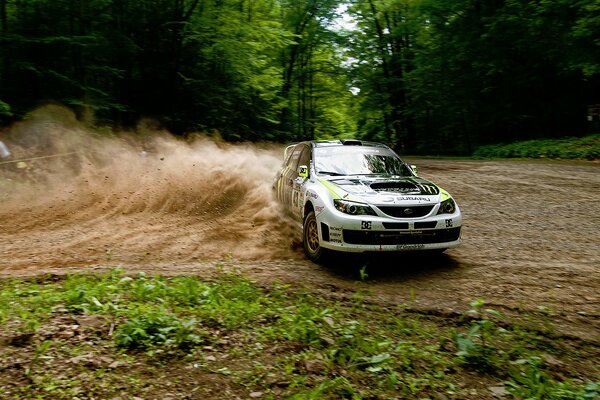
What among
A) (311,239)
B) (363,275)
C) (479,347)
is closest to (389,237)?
(363,275)

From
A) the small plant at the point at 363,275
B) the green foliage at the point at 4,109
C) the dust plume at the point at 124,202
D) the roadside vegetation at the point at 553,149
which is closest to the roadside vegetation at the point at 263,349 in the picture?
the small plant at the point at 363,275

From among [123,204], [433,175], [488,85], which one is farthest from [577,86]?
[123,204]

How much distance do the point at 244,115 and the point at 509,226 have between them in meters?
18.1

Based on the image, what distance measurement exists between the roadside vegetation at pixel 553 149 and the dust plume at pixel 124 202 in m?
14.2

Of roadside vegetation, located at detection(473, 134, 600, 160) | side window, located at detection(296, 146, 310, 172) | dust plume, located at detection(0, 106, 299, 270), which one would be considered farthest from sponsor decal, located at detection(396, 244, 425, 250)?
roadside vegetation, located at detection(473, 134, 600, 160)

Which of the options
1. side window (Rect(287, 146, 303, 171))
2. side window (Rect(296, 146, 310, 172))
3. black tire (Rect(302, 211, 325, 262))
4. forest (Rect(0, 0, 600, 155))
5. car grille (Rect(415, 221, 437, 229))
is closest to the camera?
car grille (Rect(415, 221, 437, 229))

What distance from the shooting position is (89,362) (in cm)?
393

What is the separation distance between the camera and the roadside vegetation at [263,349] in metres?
3.71

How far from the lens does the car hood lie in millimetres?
6828

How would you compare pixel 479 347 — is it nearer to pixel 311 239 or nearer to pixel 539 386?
pixel 539 386

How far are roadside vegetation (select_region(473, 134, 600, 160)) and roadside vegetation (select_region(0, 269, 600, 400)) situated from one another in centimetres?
1901

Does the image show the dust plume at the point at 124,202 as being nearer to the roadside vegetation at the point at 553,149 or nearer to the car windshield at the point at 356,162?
the car windshield at the point at 356,162

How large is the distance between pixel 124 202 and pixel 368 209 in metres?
7.55

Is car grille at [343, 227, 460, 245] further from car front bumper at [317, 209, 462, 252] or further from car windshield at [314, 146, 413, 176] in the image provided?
car windshield at [314, 146, 413, 176]
